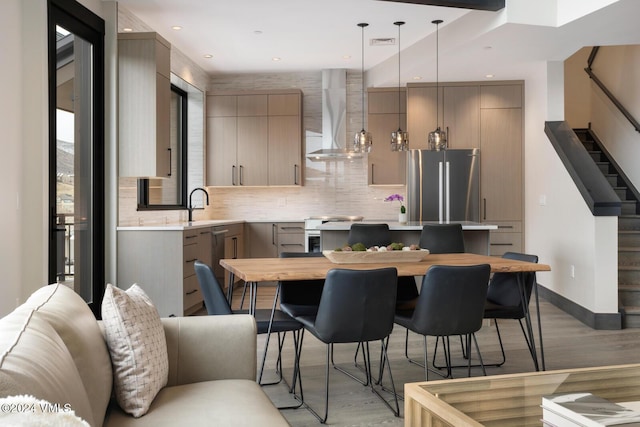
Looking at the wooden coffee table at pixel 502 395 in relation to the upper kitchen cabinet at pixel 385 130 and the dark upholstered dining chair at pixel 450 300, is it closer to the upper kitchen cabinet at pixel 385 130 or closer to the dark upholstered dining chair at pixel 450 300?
the dark upholstered dining chair at pixel 450 300

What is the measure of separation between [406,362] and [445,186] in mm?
3901

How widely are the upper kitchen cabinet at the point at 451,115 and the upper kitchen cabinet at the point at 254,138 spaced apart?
1.70 meters

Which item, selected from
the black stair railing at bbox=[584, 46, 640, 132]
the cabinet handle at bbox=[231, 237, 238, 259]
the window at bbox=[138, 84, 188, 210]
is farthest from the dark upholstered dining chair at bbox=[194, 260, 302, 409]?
the black stair railing at bbox=[584, 46, 640, 132]

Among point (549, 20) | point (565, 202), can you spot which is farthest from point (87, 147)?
A: point (565, 202)

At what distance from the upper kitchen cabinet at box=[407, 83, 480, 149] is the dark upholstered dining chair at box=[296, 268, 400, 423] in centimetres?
501

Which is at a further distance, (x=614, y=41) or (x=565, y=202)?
(x=565, y=202)

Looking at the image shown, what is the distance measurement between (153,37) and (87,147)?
1.19m

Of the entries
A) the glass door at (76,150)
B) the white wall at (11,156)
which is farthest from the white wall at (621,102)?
the white wall at (11,156)

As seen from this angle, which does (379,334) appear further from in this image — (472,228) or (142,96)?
(142,96)

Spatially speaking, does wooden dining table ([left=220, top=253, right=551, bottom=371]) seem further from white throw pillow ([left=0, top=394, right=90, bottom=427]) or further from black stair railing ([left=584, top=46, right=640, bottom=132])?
black stair railing ([left=584, top=46, right=640, bottom=132])

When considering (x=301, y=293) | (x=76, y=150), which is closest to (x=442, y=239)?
(x=301, y=293)

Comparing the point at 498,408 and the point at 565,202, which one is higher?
the point at 565,202

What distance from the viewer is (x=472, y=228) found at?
565 centimetres

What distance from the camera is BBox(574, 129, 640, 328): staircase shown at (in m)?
5.53
